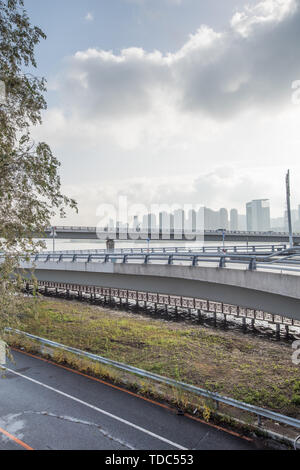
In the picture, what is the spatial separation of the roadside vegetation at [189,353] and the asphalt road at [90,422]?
1024 mm

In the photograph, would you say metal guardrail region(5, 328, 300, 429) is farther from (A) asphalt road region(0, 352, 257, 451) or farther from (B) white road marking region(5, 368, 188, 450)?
(B) white road marking region(5, 368, 188, 450)

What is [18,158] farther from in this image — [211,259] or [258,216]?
[258,216]

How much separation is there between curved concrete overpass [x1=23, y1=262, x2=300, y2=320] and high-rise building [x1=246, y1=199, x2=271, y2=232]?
95.2 meters

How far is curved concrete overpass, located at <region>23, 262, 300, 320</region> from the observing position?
40.5 feet

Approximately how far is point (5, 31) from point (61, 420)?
11003mm

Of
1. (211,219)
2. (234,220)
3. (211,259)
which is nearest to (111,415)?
(211,259)

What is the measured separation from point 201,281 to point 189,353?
4228mm

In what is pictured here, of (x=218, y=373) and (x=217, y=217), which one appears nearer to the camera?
(x=218, y=373)

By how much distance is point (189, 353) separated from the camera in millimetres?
15641

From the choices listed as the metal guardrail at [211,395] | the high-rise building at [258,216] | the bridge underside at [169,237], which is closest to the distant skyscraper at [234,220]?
the high-rise building at [258,216]

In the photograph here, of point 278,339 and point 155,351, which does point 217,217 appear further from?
point 155,351

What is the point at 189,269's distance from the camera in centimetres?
1750
